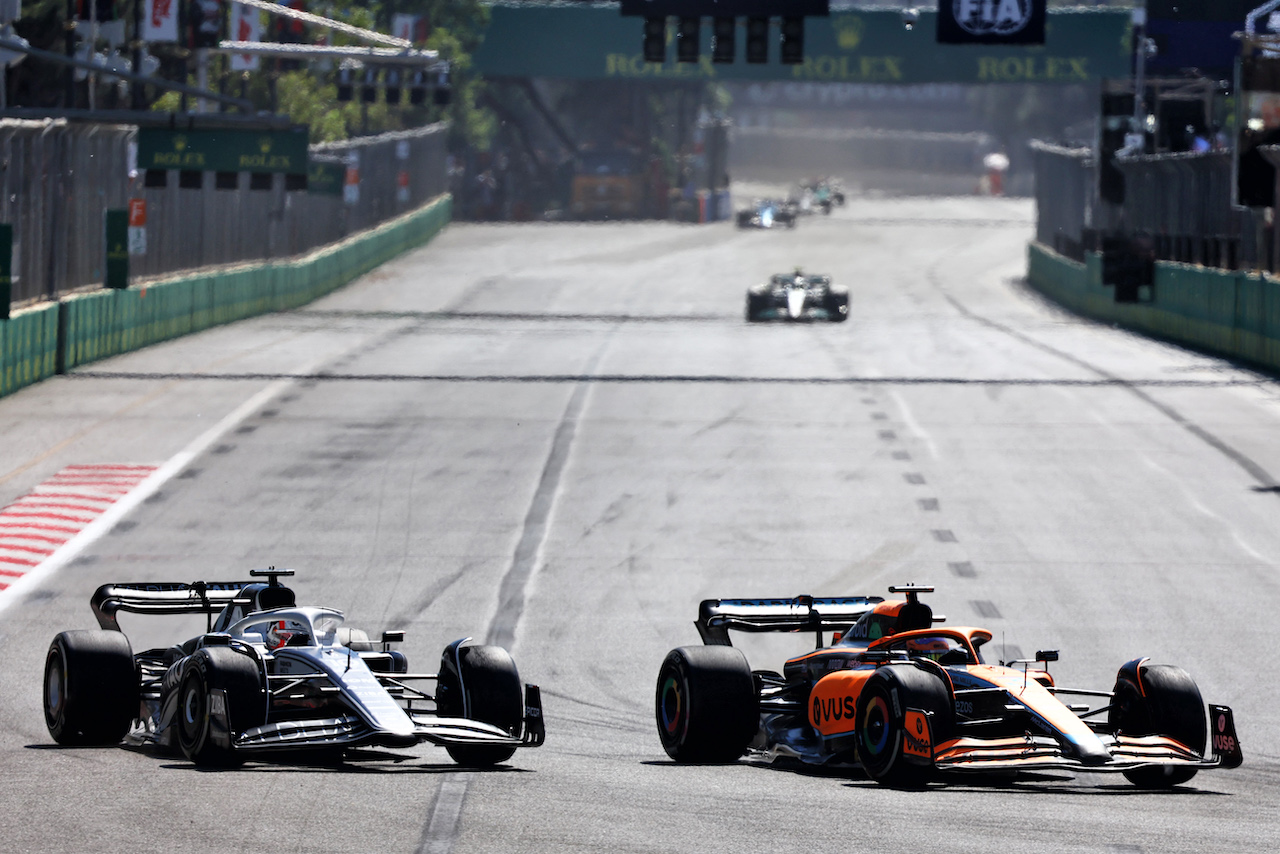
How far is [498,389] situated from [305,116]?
3605 centimetres

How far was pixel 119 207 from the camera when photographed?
37.4 metres

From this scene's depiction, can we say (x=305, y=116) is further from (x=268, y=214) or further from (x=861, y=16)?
(x=861, y=16)

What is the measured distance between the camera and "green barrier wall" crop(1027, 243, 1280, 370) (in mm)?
35094

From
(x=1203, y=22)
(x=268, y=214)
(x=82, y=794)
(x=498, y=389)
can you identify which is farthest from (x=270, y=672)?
(x=1203, y=22)

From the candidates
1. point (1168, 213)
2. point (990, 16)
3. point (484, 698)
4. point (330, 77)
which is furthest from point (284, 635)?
point (330, 77)

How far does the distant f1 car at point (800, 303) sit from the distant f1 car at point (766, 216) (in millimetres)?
39621

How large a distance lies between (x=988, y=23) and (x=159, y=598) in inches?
1161

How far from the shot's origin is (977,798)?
33.2 feet

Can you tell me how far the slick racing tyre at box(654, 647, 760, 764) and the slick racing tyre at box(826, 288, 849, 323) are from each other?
36.5 meters

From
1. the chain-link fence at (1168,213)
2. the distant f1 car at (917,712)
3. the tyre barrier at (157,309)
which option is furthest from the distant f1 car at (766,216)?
the distant f1 car at (917,712)

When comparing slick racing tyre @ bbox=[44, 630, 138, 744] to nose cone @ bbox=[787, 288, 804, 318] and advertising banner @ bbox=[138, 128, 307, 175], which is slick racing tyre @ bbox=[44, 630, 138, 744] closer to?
advertising banner @ bbox=[138, 128, 307, 175]

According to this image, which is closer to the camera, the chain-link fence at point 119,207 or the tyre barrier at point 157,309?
the tyre barrier at point 157,309

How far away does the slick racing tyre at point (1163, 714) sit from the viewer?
10812 millimetres

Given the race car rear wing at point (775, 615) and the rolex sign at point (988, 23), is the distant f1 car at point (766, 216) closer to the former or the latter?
the rolex sign at point (988, 23)
